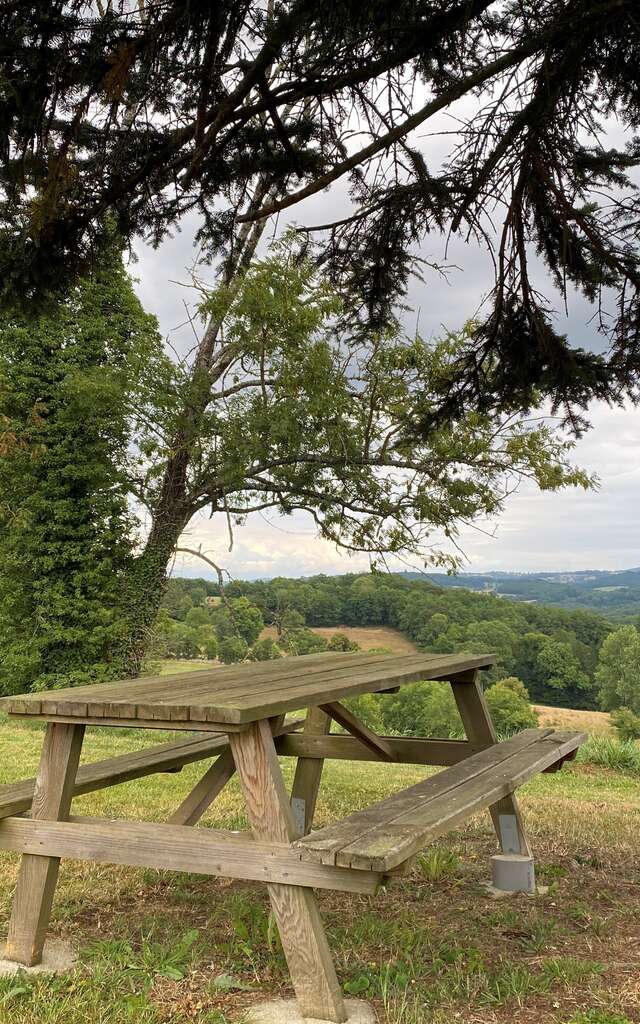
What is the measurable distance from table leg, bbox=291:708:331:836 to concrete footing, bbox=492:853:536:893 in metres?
0.98

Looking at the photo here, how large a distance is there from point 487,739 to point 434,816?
5.98 ft

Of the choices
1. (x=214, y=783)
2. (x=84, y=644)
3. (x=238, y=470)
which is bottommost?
(x=84, y=644)

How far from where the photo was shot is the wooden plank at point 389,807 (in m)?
2.31

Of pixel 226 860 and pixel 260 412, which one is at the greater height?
pixel 260 412

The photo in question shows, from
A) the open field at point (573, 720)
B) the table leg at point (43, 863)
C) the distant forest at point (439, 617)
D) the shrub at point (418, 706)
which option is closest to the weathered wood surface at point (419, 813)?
the table leg at point (43, 863)

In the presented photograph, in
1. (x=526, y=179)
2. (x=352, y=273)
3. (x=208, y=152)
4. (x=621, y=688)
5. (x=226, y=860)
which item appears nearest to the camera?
(x=226, y=860)

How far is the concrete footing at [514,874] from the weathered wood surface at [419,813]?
524 millimetres

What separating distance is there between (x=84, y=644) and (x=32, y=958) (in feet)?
36.1

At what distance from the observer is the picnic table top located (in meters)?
2.58

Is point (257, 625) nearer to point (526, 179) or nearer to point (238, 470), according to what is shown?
point (238, 470)

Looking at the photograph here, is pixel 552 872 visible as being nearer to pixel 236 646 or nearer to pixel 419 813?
pixel 419 813

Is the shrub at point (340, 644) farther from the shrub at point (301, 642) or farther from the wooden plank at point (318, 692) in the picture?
the wooden plank at point (318, 692)

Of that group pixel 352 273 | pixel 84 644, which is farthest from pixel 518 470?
pixel 352 273

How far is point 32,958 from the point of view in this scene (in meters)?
2.86
